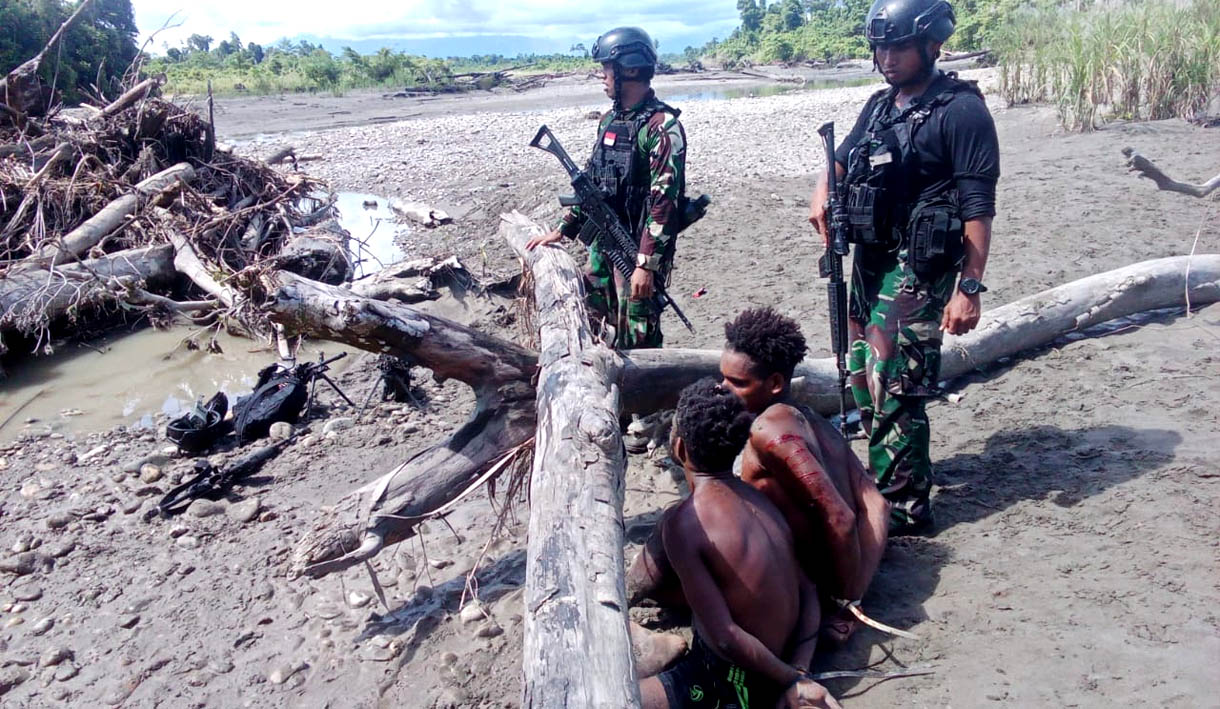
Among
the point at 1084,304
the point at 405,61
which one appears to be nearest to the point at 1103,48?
the point at 1084,304

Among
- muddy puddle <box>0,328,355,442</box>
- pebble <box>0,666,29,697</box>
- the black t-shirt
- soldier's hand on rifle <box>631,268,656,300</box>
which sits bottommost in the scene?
pebble <box>0,666,29,697</box>

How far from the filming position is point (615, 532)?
238 cm

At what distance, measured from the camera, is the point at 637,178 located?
14.4ft

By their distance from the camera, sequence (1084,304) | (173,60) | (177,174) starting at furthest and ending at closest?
(173,60), (177,174), (1084,304)

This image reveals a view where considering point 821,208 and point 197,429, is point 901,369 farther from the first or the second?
point 197,429

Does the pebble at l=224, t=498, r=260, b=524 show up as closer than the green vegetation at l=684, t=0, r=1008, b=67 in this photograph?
Yes

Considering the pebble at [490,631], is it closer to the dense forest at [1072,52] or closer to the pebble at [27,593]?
the pebble at [27,593]

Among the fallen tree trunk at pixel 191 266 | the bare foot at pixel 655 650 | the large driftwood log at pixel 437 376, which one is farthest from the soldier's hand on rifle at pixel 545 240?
the fallen tree trunk at pixel 191 266

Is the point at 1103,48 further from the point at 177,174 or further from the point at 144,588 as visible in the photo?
the point at 144,588

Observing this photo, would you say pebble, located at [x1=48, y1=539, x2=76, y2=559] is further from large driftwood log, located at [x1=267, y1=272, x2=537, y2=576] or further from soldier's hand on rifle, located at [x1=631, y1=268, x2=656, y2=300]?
soldier's hand on rifle, located at [x1=631, y1=268, x2=656, y2=300]

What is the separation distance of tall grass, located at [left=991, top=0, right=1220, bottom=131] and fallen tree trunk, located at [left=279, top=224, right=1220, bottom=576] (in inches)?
291

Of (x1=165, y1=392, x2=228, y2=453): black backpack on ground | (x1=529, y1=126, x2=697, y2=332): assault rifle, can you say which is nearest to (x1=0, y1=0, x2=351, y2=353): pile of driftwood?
(x1=165, y1=392, x2=228, y2=453): black backpack on ground

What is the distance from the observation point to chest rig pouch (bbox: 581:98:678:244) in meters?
4.30

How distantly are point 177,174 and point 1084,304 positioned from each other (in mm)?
8271
